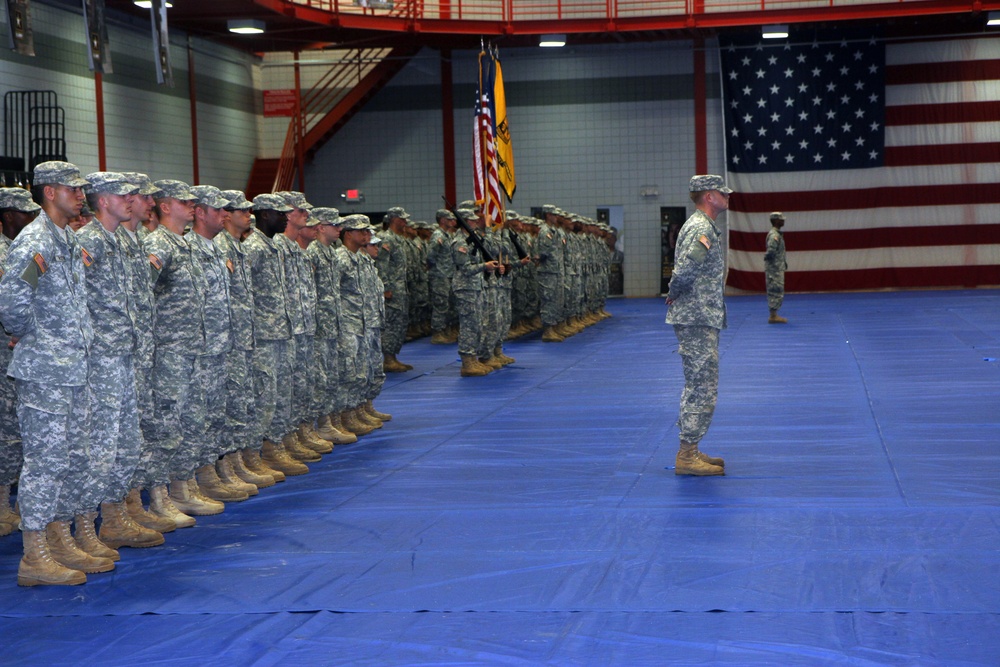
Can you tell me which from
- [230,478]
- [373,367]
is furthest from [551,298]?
[230,478]

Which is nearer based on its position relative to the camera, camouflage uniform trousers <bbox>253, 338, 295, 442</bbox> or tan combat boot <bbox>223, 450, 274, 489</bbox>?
tan combat boot <bbox>223, 450, 274, 489</bbox>

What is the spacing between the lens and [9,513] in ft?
21.6

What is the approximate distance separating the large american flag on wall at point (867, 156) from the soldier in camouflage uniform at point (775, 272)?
647 centimetres

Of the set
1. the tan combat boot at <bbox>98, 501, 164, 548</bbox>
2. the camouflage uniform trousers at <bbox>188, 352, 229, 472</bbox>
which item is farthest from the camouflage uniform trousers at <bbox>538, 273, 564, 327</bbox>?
the tan combat boot at <bbox>98, 501, 164, 548</bbox>

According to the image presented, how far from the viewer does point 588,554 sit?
5.64 m

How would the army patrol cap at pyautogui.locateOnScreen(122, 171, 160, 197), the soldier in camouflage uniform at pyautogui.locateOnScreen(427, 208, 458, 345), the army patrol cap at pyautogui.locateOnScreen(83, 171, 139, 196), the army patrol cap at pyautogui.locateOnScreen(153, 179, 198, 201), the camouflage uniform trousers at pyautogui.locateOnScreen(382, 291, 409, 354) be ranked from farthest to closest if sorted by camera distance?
the soldier in camouflage uniform at pyautogui.locateOnScreen(427, 208, 458, 345), the camouflage uniform trousers at pyautogui.locateOnScreen(382, 291, 409, 354), the army patrol cap at pyautogui.locateOnScreen(153, 179, 198, 201), the army patrol cap at pyautogui.locateOnScreen(122, 171, 160, 197), the army patrol cap at pyautogui.locateOnScreen(83, 171, 139, 196)

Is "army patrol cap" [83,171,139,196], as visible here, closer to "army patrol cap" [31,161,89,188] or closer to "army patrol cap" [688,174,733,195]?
"army patrol cap" [31,161,89,188]

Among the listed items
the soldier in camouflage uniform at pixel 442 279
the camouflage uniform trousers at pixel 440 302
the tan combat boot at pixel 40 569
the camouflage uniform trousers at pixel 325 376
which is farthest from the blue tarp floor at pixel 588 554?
the camouflage uniform trousers at pixel 440 302

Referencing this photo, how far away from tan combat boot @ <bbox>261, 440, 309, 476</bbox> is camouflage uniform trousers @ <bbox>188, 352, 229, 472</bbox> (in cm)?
80

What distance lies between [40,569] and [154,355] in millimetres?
1480

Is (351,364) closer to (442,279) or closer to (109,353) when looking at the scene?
(109,353)

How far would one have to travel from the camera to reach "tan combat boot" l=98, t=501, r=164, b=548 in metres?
6.04

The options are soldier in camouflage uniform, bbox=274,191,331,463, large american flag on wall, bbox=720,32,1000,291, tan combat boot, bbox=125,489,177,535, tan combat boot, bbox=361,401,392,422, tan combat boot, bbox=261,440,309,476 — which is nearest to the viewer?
tan combat boot, bbox=125,489,177,535

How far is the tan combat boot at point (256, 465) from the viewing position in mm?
7730
